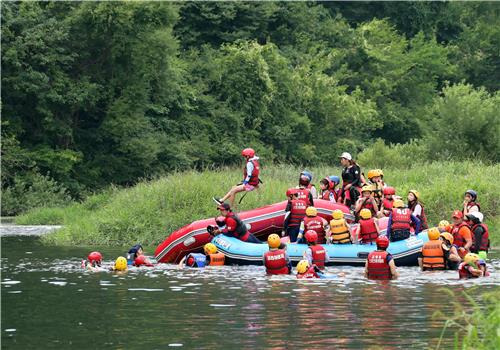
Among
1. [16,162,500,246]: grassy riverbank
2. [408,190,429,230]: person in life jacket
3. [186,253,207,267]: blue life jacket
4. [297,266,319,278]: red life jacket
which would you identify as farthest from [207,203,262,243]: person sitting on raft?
[16,162,500,246]: grassy riverbank

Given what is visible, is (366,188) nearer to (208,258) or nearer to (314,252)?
(314,252)

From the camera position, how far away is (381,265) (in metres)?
18.8

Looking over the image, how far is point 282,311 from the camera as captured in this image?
15.3m

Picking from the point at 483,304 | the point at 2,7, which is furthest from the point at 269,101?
the point at 483,304

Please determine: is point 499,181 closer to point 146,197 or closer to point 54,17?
point 146,197

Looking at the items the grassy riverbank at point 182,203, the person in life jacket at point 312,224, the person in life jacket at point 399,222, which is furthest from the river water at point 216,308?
the grassy riverbank at point 182,203

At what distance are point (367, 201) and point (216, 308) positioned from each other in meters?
7.03

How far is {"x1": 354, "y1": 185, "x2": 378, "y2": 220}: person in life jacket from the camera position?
22094 mm

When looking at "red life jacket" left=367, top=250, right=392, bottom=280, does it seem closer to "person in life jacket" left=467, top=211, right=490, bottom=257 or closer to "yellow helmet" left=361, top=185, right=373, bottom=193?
"person in life jacket" left=467, top=211, right=490, bottom=257

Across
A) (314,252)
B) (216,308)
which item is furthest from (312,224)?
(216,308)

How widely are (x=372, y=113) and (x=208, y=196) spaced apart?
84.8 feet

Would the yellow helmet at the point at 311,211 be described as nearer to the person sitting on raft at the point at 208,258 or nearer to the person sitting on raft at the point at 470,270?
the person sitting on raft at the point at 208,258

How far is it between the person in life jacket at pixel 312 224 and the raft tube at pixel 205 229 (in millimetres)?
1027

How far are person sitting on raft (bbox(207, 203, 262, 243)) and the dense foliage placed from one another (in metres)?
14.9
